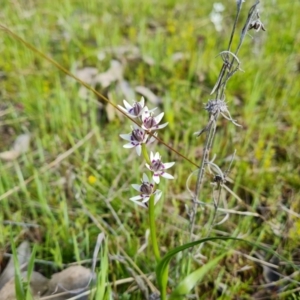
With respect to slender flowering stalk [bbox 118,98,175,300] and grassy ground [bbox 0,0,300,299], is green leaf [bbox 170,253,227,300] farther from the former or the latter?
grassy ground [bbox 0,0,300,299]

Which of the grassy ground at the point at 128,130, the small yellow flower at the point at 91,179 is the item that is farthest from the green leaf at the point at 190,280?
the small yellow flower at the point at 91,179

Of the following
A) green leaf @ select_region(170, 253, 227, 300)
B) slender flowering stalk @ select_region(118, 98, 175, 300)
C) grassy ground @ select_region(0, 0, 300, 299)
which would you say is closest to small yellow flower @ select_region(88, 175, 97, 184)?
grassy ground @ select_region(0, 0, 300, 299)

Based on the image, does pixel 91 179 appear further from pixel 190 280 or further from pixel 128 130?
pixel 190 280

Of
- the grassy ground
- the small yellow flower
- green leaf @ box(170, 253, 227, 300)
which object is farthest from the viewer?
the small yellow flower

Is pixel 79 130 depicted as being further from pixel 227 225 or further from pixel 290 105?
pixel 290 105

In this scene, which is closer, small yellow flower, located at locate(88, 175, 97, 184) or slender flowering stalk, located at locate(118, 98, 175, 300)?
slender flowering stalk, located at locate(118, 98, 175, 300)

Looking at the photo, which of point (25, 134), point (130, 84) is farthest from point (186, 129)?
point (25, 134)

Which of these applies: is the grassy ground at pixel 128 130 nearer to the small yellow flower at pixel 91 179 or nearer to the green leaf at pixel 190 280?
the small yellow flower at pixel 91 179

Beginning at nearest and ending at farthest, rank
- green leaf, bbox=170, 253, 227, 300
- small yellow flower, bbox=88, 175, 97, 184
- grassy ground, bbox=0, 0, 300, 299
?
1. green leaf, bbox=170, 253, 227, 300
2. grassy ground, bbox=0, 0, 300, 299
3. small yellow flower, bbox=88, 175, 97, 184
